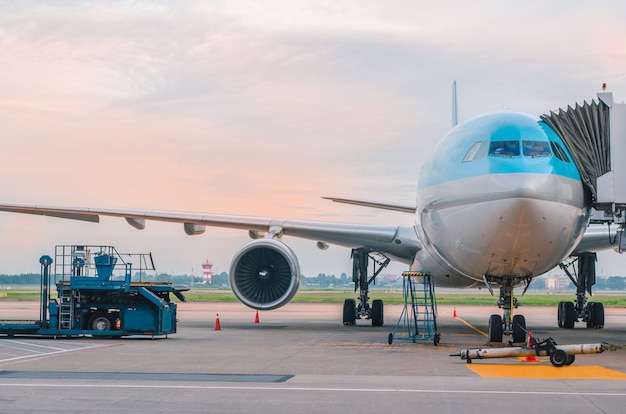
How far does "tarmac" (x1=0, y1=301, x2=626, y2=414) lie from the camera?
809cm

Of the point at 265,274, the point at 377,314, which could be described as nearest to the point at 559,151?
the point at 265,274

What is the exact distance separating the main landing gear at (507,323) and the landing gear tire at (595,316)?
7903 mm

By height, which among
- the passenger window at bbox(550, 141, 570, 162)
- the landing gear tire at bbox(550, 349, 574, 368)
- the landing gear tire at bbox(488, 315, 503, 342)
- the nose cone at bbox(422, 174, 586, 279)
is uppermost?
the passenger window at bbox(550, 141, 570, 162)

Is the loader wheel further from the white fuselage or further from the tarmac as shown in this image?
the white fuselage

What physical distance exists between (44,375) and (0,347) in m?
4.90

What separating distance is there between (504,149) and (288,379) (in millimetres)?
5950

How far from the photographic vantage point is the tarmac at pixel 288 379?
8.09 metres

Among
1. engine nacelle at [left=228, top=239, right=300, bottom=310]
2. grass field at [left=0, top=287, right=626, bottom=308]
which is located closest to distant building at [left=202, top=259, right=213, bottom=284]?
grass field at [left=0, top=287, right=626, bottom=308]

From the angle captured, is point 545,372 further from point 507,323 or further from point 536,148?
point 536,148

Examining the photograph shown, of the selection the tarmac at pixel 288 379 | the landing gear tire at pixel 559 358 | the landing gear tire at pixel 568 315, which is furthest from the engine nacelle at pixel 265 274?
the landing gear tire at pixel 568 315

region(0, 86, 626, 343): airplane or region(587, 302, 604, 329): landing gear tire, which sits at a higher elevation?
region(0, 86, 626, 343): airplane

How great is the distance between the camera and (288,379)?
33.2 feet

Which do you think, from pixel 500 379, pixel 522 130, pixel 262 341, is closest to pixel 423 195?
pixel 522 130

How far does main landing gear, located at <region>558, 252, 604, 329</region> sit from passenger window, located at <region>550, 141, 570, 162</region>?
766 cm
